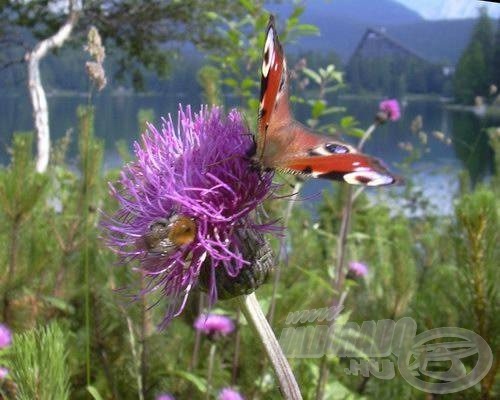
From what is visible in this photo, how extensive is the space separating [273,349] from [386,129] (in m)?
4.80

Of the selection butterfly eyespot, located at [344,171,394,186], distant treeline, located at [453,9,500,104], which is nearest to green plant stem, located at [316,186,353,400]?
butterfly eyespot, located at [344,171,394,186]

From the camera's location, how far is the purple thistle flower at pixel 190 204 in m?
0.97

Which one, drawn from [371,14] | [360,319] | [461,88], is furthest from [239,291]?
[371,14]

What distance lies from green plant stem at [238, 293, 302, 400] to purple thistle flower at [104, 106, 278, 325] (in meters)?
0.06

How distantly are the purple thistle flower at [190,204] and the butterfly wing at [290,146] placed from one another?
0.07 m

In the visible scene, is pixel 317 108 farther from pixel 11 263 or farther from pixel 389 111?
pixel 11 263

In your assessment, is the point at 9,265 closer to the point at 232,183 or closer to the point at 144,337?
the point at 144,337

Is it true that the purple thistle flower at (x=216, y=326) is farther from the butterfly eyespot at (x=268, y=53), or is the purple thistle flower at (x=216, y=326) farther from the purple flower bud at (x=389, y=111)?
the purple flower bud at (x=389, y=111)

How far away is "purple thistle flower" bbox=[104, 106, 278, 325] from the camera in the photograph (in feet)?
3.18

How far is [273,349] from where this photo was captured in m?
0.84

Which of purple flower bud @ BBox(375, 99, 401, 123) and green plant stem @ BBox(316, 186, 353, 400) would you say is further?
purple flower bud @ BBox(375, 99, 401, 123)

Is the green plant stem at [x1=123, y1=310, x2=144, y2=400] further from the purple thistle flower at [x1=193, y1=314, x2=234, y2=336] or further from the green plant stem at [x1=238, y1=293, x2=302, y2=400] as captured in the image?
the green plant stem at [x1=238, y1=293, x2=302, y2=400]

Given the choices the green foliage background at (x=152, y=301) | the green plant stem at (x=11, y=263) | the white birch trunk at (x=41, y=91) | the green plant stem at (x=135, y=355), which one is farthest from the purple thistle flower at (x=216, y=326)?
the white birch trunk at (x=41, y=91)

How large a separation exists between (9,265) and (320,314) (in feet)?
2.95
